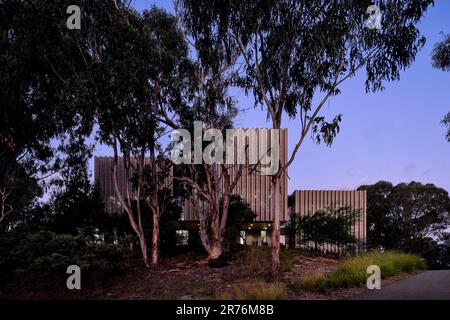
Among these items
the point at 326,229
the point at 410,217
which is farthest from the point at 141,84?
the point at 410,217

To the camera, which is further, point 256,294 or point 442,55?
point 442,55

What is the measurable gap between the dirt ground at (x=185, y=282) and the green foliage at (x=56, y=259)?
1.46ft

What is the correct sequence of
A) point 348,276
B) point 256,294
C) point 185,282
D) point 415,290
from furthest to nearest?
point 185,282 < point 348,276 < point 415,290 < point 256,294

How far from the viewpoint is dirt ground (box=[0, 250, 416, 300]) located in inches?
474

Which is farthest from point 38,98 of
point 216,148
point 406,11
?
point 406,11

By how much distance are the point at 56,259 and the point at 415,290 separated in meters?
9.48

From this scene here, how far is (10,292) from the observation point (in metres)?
15.1

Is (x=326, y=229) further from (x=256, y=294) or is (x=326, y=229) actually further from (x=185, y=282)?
(x=256, y=294)

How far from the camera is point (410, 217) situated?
34875mm

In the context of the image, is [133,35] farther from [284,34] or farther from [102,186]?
[102,186]

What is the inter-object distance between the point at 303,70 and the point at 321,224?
8.74m
